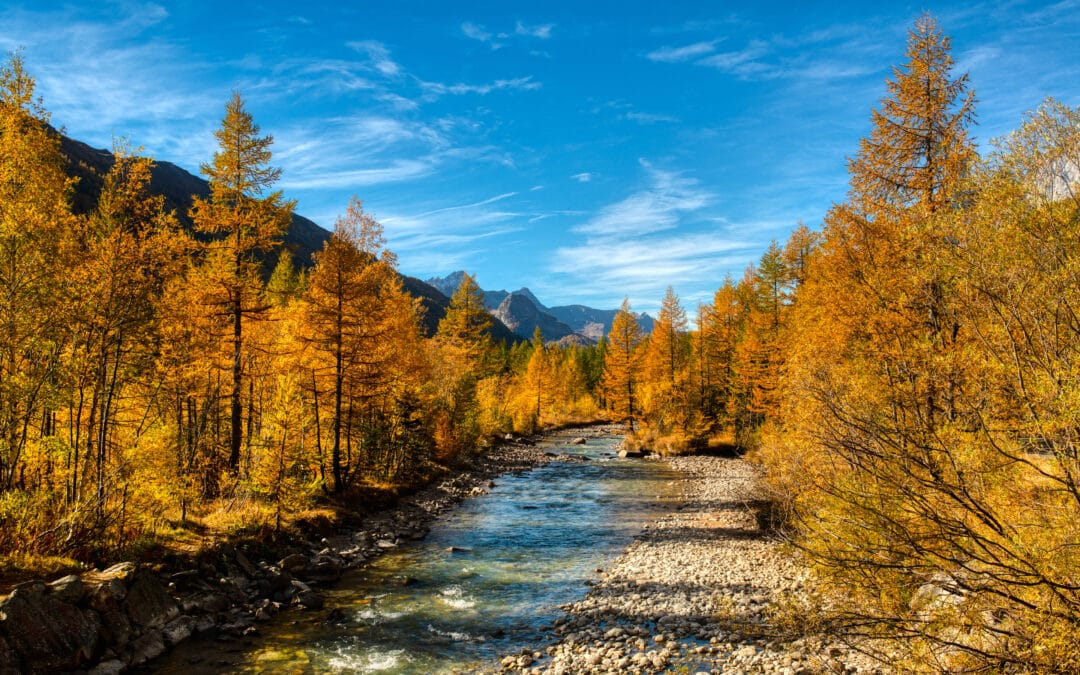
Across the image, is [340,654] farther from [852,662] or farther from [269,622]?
[852,662]

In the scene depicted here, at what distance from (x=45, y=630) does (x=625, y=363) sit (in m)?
45.0

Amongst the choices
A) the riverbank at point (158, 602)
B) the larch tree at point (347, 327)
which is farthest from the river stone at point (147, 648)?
the larch tree at point (347, 327)

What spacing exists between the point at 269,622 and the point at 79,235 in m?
10.8

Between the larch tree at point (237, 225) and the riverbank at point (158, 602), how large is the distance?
18.1ft

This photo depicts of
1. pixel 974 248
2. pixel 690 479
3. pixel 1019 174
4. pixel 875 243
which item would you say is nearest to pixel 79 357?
pixel 974 248

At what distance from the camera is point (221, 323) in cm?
1988

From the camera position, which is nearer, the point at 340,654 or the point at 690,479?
the point at 340,654

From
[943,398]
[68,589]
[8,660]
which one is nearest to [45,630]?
[8,660]

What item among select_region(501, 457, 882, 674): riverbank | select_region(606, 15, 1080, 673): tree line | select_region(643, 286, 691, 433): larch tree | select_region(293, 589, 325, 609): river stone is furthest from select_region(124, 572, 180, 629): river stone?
select_region(643, 286, 691, 433): larch tree

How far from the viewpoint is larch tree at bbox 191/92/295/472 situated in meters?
19.2

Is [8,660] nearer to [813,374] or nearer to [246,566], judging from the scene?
[246,566]

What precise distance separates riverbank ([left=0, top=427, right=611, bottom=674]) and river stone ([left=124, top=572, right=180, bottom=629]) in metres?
0.02

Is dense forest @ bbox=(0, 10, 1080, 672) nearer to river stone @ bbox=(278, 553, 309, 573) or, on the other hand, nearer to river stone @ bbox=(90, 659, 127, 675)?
river stone @ bbox=(278, 553, 309, 573)

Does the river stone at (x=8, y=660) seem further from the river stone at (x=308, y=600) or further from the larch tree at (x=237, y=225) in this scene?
the larch tree at (x=237, y=225)
